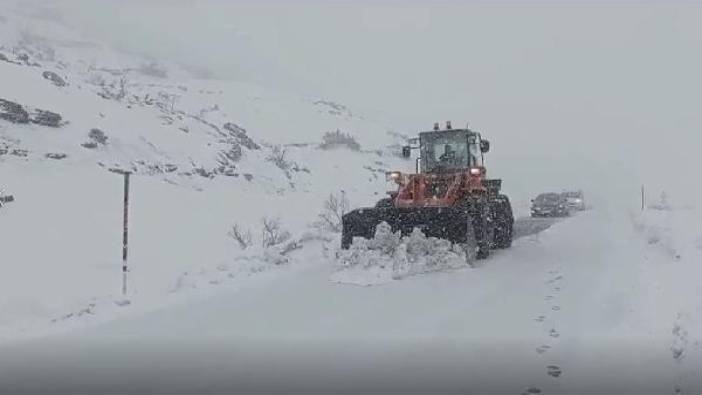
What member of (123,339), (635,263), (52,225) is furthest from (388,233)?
(52,225)

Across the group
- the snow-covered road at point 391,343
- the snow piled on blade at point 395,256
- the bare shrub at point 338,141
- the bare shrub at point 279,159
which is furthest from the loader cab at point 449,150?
the bare shrub at point 338,141

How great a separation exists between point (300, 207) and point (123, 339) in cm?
2227

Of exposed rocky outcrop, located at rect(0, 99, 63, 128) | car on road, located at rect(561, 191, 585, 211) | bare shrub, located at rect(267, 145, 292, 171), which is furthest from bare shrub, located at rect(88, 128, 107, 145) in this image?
car on road, located at rect(561, 191, 585, 211)

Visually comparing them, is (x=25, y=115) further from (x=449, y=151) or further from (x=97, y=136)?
(x=449, y=151)

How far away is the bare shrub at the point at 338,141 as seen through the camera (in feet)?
159

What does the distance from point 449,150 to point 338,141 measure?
35.0 metres

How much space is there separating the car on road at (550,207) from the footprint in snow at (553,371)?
25133 millimetres

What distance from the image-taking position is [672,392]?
186 inches

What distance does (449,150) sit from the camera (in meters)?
14.5

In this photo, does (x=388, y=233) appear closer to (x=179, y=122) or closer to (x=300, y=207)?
(x=300, y=207)

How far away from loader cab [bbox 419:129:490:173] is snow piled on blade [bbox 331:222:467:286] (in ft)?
12.1

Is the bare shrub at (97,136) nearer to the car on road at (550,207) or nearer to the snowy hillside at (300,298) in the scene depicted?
the snowy hillside at (300,298)

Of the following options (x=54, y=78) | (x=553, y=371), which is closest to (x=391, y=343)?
(x=553, y=371)

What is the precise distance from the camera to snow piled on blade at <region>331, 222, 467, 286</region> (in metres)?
10.1
